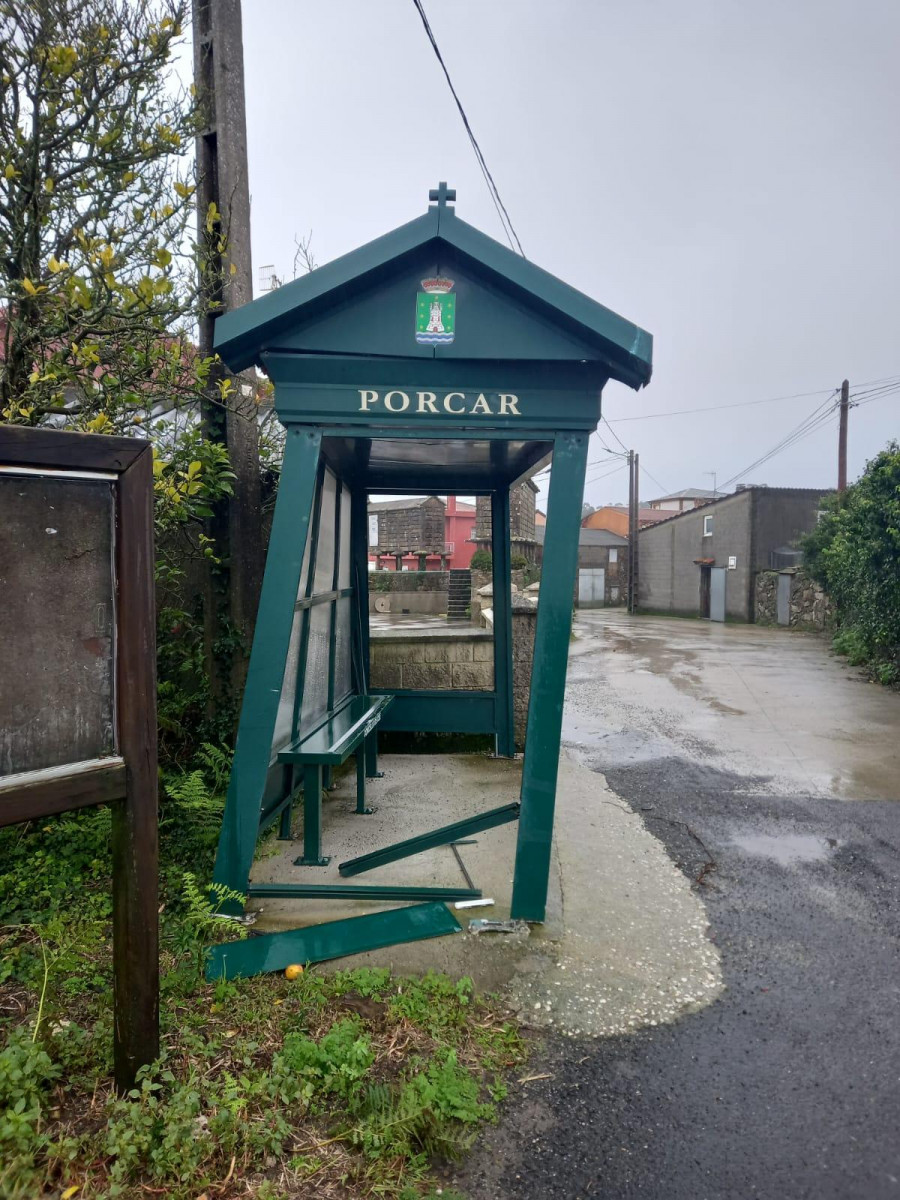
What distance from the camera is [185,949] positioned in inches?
123

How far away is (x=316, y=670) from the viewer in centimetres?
486

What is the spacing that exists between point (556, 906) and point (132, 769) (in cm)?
252

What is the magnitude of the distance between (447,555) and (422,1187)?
2191 cm

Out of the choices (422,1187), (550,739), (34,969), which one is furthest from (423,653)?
(422,1187)

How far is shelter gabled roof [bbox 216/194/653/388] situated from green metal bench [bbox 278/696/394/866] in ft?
6.77

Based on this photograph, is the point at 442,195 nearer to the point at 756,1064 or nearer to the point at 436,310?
the point at 436,310

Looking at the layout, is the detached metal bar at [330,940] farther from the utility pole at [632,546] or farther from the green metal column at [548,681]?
the utility pole at [632,546]

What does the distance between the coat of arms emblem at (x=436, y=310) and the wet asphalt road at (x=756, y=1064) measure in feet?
10.3

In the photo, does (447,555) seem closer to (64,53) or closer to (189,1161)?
(64,53)

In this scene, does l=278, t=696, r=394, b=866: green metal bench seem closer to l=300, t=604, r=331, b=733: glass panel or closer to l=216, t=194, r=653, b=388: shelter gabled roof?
l=300, t=604, r=331, b=733: glass panel

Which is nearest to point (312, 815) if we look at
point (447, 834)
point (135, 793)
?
point (447, 834)

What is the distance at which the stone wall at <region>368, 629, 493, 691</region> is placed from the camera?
268 inches

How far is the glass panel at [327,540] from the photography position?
477cm

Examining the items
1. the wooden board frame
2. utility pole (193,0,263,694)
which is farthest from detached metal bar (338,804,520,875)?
utility pole (193,0,263,694)
